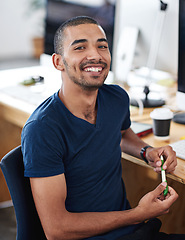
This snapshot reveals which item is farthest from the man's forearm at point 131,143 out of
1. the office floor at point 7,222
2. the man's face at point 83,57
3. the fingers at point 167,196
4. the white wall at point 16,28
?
the white wall at point 16,28

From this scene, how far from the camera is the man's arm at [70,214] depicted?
40.3 inches

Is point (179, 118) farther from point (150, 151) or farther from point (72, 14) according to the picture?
point (72, 14)

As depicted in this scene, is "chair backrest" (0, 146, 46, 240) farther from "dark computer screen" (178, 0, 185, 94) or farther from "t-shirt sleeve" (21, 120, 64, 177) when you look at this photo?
"dark computer screen" (178, 0, 185, 94)

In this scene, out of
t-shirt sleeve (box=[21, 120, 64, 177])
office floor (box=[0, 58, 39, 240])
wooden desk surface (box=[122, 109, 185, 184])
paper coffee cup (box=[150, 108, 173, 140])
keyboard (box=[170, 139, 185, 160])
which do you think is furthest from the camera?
office floor (box=[0, 58, 39, 240])

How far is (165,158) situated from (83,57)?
0.47 m

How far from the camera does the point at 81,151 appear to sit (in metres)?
1.15

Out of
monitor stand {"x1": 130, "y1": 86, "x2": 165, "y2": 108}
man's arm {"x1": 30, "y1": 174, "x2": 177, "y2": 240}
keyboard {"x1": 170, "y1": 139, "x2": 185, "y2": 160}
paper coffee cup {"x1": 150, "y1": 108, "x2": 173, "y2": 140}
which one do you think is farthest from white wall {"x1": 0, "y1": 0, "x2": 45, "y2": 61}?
man's arm {"x1": 30, "y1": 174, "x2": 177, "y2": 240}

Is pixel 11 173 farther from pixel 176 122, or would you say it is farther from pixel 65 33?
pixel 176 122

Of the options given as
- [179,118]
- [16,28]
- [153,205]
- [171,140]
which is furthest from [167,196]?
[16,28]

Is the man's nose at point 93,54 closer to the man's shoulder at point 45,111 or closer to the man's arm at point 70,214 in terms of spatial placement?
the man's shoulder at point 45,111

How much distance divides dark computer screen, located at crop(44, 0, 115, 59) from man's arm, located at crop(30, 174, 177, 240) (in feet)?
3.16

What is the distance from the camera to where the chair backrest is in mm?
1071

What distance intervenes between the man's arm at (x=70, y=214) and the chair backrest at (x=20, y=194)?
2.5 inches

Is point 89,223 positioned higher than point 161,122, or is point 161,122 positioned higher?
point 161,122
